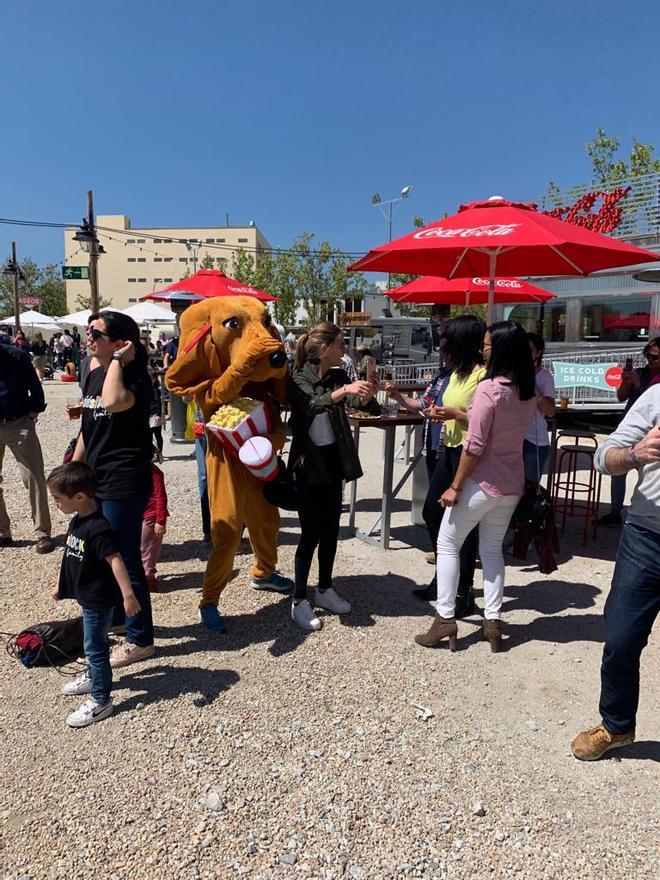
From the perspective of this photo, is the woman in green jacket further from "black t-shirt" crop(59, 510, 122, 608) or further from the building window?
the building window

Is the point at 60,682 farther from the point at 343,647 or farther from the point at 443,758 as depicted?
the point at 443,758

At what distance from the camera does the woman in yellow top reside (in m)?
3.65

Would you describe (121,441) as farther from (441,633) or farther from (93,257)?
(93,257)

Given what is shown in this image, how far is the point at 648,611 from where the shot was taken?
2.36m

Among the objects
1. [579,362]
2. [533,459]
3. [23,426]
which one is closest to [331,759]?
[533,459]

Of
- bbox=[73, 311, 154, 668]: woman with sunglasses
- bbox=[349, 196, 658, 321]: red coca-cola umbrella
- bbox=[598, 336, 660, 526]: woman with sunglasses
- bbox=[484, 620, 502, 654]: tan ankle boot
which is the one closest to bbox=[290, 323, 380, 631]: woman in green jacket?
bbox=[73, 311, 154, 668]: woman with sunglasses

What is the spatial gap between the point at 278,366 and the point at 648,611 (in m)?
2.23

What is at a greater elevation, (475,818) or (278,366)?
(278,366)

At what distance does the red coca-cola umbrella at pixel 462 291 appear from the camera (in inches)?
336

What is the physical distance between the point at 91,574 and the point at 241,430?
1.11m

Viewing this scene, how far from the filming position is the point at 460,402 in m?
3.66

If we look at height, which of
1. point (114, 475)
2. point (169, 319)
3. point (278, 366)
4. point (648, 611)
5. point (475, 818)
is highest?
point (169, 319)

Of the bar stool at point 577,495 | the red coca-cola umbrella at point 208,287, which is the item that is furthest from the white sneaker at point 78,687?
the red coca-cola umbrella at point 208,287

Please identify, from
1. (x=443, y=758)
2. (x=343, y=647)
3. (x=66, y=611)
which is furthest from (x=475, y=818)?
(x=66, y=611)
